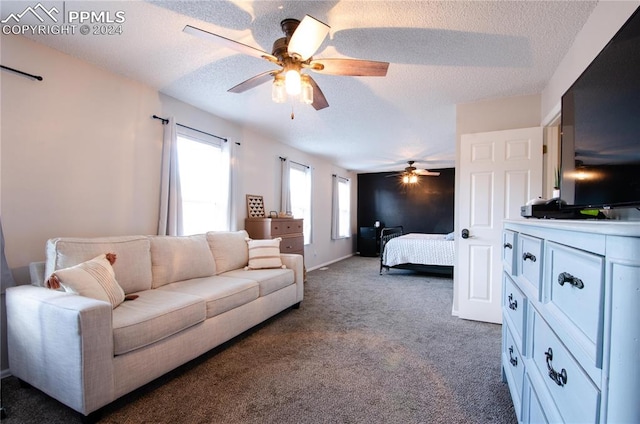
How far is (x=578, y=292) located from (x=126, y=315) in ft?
7.10

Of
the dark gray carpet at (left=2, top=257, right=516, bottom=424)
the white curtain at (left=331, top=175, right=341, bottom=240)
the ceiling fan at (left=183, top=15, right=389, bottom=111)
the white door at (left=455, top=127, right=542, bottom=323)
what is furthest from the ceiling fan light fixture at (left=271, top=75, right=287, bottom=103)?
the white curtain at (left=331, top=175, right=341, bottom=240)

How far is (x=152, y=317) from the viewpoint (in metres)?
1.82

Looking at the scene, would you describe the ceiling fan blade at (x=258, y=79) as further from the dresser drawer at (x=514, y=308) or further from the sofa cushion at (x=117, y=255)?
the dresser drawer at (x=514, y=308)

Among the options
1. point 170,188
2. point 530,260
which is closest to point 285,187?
point 170,188

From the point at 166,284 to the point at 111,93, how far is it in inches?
70.4

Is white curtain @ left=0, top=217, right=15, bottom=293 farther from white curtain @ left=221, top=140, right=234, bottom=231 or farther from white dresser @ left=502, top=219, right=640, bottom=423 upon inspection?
white dresser @ left=502, top=219, right=640, bottom=423

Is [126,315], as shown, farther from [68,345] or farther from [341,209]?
[341,209]

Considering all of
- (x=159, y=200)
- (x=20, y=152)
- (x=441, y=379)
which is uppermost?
(x=20, y=152)

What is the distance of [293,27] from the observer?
1.86m

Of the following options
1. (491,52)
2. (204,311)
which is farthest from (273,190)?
(491,52)

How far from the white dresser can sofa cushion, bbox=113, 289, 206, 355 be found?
6.44 ft

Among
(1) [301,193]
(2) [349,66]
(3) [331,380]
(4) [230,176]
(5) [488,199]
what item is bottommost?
(3) [331,380]

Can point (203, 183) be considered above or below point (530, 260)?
above

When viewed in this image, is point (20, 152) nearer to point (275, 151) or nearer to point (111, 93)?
point (111, 93)
